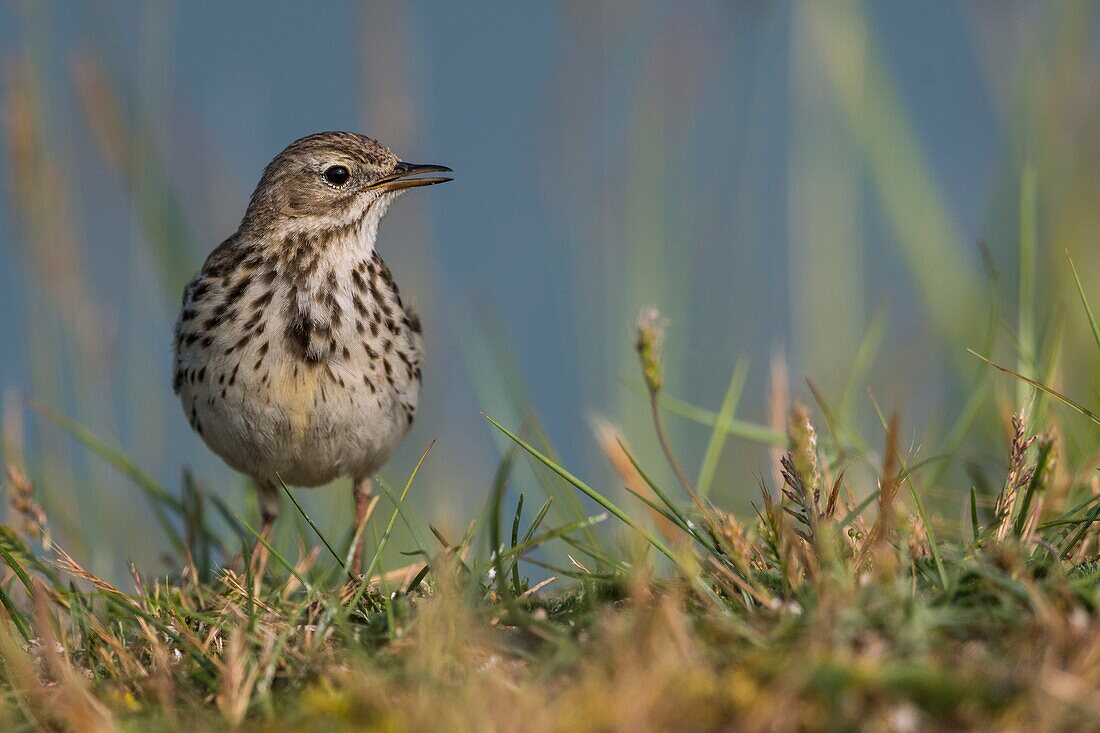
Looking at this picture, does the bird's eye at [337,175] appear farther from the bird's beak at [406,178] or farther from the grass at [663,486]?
the grass at [663,486]

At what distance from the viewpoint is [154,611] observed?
3.57 meters

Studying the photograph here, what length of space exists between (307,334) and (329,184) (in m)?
0.90

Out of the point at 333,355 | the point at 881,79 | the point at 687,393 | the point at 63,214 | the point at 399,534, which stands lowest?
the point at 399,534

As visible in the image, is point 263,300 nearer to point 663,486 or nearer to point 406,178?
point 406,178

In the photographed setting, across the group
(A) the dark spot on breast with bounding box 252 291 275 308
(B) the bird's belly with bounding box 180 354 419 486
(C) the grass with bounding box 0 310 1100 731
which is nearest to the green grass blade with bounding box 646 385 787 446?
(C) the grass with bounding box 0 310 1100 731

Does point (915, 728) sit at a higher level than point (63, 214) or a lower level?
lower

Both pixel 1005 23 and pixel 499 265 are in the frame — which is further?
pixel 499 265

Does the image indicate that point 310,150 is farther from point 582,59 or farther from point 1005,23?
point 1005,23

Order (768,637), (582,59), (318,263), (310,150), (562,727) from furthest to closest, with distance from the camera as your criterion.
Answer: (582,59)
(310,150)
(318,263)
(768,637)
(562,727)

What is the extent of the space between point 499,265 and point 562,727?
5.11m

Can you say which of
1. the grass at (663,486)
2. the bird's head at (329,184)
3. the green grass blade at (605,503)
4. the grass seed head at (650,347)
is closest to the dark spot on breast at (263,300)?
the bird's head at (329,184)

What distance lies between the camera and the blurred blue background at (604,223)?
5.54m

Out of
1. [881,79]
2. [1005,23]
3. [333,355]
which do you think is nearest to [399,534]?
[333,355]

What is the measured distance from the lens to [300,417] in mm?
4805
